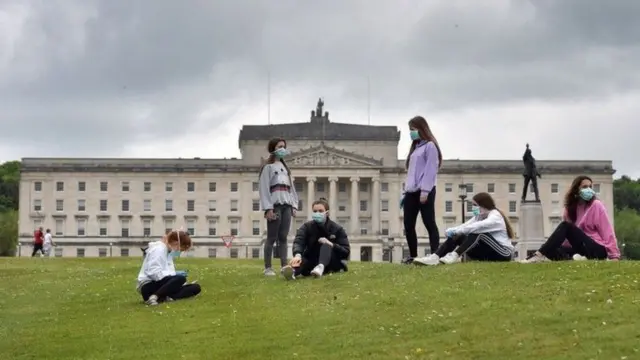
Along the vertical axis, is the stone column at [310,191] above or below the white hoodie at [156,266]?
above

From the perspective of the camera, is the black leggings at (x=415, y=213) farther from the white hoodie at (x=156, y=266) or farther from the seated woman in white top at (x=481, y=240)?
the white hoodie at (x=156, y=266)

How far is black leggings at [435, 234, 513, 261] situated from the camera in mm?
18375

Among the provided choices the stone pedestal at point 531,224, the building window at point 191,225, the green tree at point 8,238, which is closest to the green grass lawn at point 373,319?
the stone pedestal at point 531,224

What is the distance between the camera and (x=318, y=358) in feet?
37.9

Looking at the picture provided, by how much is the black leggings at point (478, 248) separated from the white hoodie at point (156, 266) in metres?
5.19

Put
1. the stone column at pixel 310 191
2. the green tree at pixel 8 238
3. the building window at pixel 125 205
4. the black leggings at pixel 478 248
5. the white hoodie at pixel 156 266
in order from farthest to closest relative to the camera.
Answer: the green tree at pixel 8 238 → the building window at pixel 125 205 → the stone column at pixel 310 191 → the black leggings at pixel 478 248 → the white hoodie at pixel 156 266

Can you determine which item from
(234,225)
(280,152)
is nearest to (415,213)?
(280,152)

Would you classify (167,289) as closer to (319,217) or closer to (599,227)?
(319,217)

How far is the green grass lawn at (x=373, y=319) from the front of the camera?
1141cm

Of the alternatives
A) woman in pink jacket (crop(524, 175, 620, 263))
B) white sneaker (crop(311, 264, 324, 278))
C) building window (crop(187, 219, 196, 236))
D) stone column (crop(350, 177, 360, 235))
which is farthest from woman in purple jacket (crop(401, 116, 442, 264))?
building window (crop(187, 219, 196, 236))

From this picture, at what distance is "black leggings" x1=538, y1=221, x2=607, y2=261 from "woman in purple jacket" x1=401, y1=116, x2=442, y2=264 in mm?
2301

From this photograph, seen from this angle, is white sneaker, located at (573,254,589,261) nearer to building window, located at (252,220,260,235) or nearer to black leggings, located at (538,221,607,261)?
black leggings, located at (538,221,607,261)

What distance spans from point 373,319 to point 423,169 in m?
6.26

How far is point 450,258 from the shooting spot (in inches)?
A: 719
